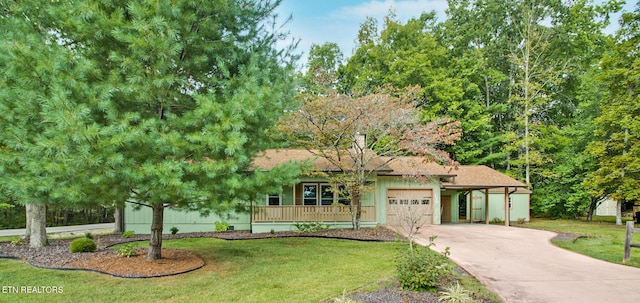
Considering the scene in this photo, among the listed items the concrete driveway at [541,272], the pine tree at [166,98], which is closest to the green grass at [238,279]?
the pine tree at [166,98]

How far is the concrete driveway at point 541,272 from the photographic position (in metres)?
5.50

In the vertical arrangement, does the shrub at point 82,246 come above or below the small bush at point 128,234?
above

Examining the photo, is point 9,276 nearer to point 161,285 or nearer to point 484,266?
point 161,285

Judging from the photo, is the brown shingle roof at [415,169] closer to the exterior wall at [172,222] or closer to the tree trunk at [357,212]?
the tree trunk at [357,212]

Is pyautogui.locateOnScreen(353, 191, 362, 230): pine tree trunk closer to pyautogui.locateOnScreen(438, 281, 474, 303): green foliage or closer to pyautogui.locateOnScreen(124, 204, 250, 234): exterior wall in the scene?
pyautogui.locateOnScreen(124, 204, 250, 234): exterior wall

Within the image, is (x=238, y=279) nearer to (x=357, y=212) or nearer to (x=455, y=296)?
(x=455, y=296)

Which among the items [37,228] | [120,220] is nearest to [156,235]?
[37,228]

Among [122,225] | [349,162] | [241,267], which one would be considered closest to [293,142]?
[349,162]

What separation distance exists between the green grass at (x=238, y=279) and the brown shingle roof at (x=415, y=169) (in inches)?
229

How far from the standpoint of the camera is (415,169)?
49.2 feet

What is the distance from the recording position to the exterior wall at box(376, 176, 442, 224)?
1545 cm

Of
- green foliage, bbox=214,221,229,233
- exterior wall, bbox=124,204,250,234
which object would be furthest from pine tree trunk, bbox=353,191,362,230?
green foliage, bbox=214,221,229,233

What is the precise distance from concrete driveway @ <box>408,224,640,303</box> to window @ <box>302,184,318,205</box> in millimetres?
5675

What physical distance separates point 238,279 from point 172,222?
9466mm
